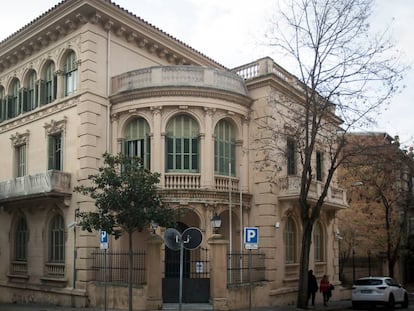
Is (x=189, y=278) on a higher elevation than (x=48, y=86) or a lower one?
lower

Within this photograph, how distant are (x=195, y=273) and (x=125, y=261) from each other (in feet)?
9.15

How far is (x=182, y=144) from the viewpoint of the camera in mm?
23422

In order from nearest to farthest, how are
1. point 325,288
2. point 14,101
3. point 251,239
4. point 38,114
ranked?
point 251,239 < point 325,288 < point 38,114 < point 14,101

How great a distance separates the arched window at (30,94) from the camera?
2718 centimetres

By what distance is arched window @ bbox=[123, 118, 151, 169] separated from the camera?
2358 cm

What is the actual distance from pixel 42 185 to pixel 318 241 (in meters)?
14.2

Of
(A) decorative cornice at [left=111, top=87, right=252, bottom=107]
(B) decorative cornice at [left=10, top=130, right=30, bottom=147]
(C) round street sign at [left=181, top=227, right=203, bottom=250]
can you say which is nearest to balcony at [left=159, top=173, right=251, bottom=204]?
(A) decorative cornice at [left=111, top=87, right=252, bottom=107]

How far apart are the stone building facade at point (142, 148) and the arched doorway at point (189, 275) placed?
2.2 inches

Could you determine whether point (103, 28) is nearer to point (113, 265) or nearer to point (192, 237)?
point (113, 265)

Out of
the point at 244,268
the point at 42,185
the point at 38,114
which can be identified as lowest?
the point at 244,268

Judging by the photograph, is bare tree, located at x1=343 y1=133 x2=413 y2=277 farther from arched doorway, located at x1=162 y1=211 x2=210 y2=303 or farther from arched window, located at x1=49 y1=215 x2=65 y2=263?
arched window, located at x1=49 y1=215 x2=65 y2=263

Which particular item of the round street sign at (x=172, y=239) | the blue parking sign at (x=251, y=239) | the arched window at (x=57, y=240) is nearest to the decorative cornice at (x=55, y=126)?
the arched window at (x=57, y=240)

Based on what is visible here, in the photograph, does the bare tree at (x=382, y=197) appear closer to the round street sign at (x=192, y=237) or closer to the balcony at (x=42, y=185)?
the round street sign at (x=192, y=237)

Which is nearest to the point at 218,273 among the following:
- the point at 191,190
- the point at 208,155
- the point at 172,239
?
the point at 191,190
